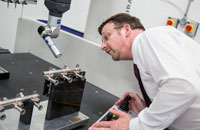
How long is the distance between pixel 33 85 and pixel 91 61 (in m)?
0.42

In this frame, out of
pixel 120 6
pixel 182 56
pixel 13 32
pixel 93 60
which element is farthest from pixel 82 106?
pixel 13 32

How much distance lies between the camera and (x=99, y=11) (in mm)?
1556

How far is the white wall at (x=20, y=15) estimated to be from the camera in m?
2.99

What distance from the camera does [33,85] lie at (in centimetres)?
126

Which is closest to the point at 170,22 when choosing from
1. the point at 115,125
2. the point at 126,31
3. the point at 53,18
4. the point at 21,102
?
the point at 126,31

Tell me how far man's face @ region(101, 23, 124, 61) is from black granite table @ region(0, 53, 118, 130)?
29 centimetres

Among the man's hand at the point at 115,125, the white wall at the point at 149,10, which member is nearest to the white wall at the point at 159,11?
the white wall at the point at 149,10

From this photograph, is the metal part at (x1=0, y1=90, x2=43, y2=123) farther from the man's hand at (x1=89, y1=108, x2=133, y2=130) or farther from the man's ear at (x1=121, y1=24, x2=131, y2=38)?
the man's ear at (x1=121, y1=24, x2=131, y2=38)

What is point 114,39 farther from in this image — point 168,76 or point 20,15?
point 20,15

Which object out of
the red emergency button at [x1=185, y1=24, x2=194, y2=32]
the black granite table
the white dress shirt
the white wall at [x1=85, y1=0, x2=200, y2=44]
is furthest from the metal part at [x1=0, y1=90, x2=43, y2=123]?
the red emergency button at [x1=185, y1=24, x2=194, y2=32]

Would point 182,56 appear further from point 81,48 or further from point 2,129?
point 81,48

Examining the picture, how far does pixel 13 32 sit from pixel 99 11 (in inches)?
78.5

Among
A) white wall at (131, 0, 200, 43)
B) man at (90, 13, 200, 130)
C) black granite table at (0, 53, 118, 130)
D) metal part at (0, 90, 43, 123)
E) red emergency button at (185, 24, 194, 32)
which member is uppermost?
white wall at (131, 0, 200, 43)

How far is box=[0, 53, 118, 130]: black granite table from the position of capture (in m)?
1.14
